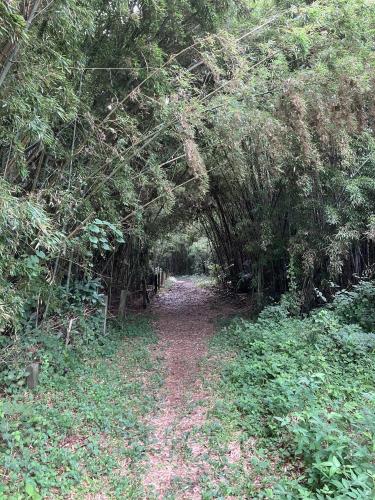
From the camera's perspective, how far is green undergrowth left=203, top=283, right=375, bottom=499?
239cm

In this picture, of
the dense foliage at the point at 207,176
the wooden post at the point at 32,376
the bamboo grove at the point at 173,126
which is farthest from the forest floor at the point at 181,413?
the bamboo grove at the point at 173,126

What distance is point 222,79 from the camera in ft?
15.2

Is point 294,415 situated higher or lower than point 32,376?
lower

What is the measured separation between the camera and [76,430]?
3.12 metres

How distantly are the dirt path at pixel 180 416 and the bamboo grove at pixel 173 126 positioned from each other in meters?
1.55

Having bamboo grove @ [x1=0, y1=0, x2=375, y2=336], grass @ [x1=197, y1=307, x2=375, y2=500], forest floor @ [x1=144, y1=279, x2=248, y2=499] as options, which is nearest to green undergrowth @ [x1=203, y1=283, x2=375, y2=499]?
grass @ [x1=197, y1=307, x2=375, y2=500]

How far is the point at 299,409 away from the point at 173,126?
3.07 metres

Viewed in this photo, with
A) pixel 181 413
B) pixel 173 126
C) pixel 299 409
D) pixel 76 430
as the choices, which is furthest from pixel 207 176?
pixel 76 430

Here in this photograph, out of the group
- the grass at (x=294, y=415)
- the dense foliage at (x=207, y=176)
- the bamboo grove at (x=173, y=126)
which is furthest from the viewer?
the bamboo grove at (x=173, y=126)

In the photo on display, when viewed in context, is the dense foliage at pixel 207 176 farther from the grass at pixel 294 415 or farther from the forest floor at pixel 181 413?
the forest floor at pixel 181 413

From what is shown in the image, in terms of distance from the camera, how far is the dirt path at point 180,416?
8.90 feet

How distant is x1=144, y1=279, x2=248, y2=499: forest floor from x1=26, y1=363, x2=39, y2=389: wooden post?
3.76ft

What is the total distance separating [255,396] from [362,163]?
3618mm

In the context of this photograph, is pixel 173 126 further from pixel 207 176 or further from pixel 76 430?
pixel 76 430
